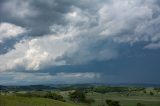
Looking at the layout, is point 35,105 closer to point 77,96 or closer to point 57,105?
point 57,105

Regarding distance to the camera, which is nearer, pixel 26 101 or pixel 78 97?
pixel 26 101

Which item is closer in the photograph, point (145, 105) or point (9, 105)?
point (9, 105)

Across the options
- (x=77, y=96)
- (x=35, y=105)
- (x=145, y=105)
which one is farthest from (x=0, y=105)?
(x=145, y=105)

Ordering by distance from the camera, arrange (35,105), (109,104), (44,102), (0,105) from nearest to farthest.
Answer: (0,105)
(35,105)
(44,102)
(109,104)

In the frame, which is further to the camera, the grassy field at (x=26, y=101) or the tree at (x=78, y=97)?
the tree at (x=78, y=97)

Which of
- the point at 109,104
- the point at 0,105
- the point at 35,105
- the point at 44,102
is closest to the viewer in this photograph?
the point at 0,105

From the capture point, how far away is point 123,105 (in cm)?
19238

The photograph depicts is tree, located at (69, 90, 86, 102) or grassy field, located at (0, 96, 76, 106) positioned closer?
grassy field, located at (0, 96, 76, 106)

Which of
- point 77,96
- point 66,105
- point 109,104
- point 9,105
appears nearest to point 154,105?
point 109,104

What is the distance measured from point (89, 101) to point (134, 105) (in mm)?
26413

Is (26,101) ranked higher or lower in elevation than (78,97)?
lower

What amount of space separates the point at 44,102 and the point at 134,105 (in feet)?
377

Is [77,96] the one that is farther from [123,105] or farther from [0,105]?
[0,105]

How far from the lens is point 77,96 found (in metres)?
187
